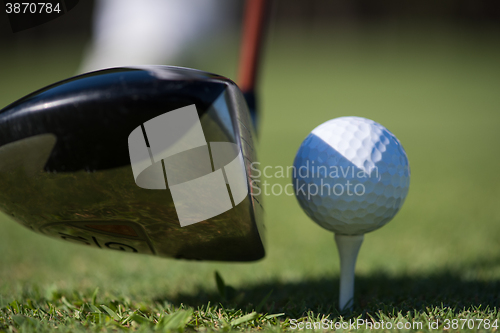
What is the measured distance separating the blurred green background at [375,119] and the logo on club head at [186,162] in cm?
65

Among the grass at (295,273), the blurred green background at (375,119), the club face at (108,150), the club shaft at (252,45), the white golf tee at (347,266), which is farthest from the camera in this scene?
the club shaft at (252,45)

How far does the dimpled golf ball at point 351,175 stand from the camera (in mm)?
1414

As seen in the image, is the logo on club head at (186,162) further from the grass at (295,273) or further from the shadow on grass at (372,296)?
the shadow on grass at (372,296)

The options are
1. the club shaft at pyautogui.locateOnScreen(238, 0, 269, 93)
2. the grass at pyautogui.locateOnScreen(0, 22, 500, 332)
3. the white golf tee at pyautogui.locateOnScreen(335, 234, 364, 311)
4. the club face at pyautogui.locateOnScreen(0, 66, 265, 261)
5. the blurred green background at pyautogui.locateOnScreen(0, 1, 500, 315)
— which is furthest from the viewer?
the club shaft at pyautogui.locateOnScreen(238, 0, 269, 93)

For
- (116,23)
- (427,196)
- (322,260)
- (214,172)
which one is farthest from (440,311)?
(116,23)

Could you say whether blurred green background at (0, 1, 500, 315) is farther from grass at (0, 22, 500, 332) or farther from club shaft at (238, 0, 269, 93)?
club shaft at (238, 0, 269, 93)

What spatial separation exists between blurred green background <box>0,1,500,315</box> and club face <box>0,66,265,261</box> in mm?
A: 563

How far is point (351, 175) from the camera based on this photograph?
1407 mm

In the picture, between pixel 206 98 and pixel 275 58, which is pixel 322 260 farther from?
pixel 275 58

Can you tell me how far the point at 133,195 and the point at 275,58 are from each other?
59.7 ft

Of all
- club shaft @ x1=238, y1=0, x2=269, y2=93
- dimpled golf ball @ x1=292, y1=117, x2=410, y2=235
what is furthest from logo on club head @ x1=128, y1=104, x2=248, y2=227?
club shaft @ x1=238, y1=0, x2=269, y2=93

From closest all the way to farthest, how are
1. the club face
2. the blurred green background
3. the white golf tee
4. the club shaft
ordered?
the club face
the white golf tee
the blurred green background
the club shaft

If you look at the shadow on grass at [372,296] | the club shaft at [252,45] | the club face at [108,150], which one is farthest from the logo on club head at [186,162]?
the club shaft at [252,45]

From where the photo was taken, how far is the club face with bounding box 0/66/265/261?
1142 millimetres
